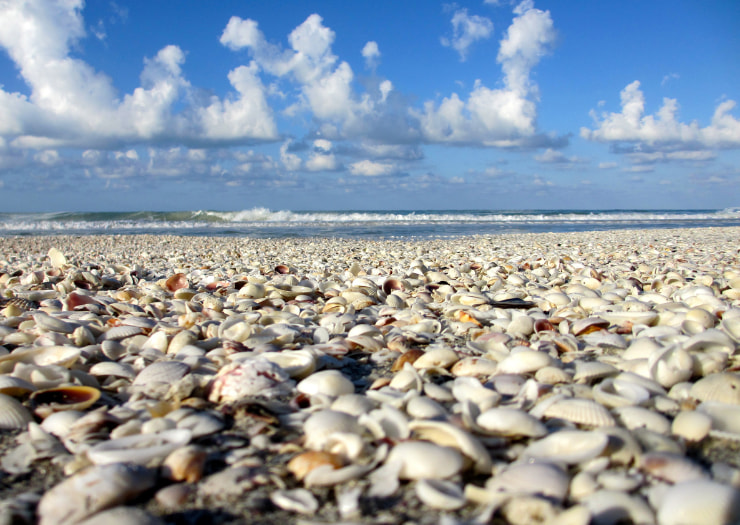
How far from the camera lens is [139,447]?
126cm

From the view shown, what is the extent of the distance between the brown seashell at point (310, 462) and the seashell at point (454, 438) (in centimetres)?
23

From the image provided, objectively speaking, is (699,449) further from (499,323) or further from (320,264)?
(320,264)

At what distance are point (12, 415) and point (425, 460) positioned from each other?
4.31 feet

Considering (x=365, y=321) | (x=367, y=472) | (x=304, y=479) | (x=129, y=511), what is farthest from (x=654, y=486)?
(x=365, y=321)

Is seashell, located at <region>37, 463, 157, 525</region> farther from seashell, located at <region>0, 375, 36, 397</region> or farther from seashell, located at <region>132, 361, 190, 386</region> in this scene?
seashell, located at <region>0, 375, 36, 397</region>

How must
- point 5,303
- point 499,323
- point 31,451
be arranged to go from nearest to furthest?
1. point 31,451
2. point 499,323
3. point 5,303

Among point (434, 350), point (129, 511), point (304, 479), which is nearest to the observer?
point (129, 511)

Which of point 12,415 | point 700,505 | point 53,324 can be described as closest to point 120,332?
point 53,324

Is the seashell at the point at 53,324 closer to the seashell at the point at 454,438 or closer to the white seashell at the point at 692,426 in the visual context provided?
the seashell at the point at 454,438

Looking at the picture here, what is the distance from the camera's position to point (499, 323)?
2.64 meters

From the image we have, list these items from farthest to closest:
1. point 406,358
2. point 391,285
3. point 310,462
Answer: point 391,285, point 406,358, point 310,462

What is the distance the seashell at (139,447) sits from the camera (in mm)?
1195

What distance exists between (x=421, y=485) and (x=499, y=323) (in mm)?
1685

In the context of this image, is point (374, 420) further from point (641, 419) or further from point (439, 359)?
point (641, 419)
